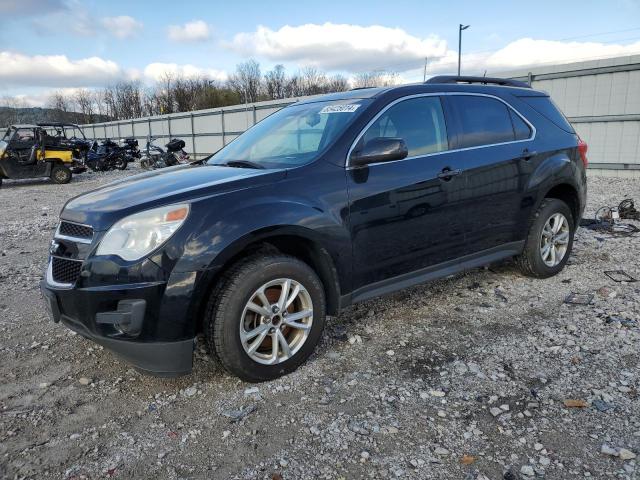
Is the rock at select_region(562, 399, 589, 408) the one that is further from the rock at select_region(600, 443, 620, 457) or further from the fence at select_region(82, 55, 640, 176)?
the fence at select_region(82, 55, 640, 176)

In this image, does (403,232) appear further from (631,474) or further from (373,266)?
(631,474)

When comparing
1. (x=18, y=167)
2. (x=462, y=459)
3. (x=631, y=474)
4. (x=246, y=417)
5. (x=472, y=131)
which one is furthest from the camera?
(x=18, y=167)

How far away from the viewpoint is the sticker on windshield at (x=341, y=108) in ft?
11.7

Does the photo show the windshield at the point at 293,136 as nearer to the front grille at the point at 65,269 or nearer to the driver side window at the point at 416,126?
the driver side window at the point at 416,126

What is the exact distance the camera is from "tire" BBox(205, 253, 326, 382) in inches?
111

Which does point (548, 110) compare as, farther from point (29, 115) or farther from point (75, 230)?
point (29, 115)

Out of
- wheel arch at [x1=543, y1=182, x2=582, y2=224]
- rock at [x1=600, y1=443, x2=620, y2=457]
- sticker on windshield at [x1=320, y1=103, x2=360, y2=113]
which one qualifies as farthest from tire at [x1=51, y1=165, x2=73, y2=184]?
rock at [x1=600, y1=443, x2=620, y2=457]

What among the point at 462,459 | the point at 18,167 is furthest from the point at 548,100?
the point at 18,167

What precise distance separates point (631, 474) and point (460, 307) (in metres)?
2.10

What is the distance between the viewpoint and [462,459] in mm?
2363

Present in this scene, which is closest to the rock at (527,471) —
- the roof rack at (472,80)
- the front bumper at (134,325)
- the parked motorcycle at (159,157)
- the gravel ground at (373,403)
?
the gravel ground at (373,403)

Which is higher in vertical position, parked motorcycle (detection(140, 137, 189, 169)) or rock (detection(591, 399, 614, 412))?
parked motorcycle (detection(140, 137, 189, 169))

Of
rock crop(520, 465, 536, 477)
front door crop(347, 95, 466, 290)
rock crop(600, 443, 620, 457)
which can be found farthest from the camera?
front door crop(347, 95, 466, 290)

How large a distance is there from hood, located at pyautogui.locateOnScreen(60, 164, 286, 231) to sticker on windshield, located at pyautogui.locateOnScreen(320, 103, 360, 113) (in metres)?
0.82
